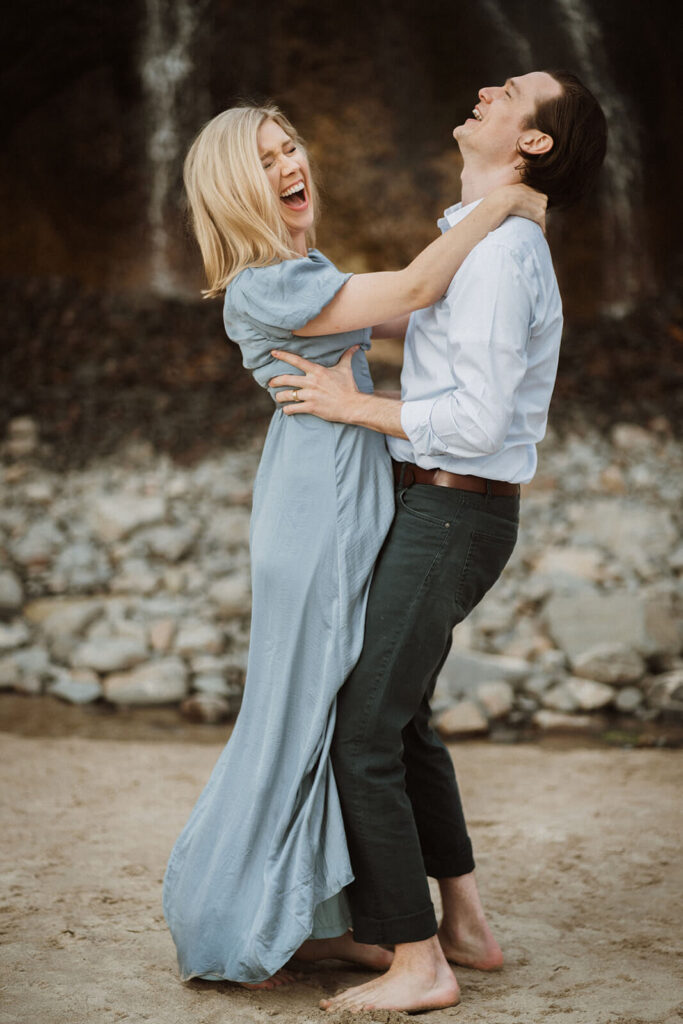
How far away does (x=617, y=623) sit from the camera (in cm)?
511

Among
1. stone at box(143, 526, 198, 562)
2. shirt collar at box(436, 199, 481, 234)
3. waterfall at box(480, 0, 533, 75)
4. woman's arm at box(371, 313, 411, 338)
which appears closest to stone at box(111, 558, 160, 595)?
stone at box(143, 526, 198, 562)

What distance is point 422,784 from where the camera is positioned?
2.40m

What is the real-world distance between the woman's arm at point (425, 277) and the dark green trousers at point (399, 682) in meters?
0.37

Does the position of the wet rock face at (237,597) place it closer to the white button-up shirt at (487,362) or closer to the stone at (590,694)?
the stone at (590,694)

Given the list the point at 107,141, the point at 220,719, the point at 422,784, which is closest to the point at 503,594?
the point at 220,719

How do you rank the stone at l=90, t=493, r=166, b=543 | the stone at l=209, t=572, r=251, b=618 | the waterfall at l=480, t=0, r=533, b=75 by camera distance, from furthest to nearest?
the waterfall at l=480, t=0, r=533, b=75
the stone at l=90, t=493, r=166, b=543
the stone at l=209, t=572, r=251, b=618

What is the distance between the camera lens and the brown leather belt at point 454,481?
2.16 meters

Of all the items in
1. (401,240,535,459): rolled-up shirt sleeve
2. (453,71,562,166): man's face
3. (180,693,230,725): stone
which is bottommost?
(180,693,230,725): stone

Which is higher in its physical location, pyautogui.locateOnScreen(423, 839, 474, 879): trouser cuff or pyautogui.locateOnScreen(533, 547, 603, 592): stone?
pyautogui.locateOnScreen(533, 547, 603, 592): stone

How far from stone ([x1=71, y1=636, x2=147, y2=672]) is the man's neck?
3.43 m

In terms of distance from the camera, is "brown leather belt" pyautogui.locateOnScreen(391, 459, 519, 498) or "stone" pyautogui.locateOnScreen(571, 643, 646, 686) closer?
"brown leather belt" pyautogui.locateOnScreen(391, 459, 519, 498)

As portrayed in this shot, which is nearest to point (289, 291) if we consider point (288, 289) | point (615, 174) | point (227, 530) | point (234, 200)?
point (288, 289)

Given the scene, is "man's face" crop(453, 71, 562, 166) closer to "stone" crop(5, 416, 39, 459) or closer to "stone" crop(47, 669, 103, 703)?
"stone" crop(47, 669, 103, 703)

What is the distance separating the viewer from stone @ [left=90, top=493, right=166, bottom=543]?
6.79 m
